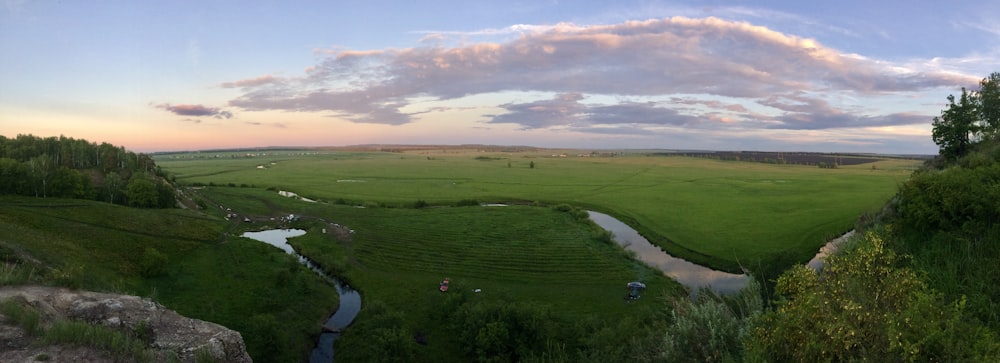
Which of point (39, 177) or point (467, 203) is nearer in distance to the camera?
point (39, 177)

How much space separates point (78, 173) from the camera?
77.6 m

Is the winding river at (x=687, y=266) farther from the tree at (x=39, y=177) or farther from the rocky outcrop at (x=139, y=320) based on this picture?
the tree at (x=39, y=177)

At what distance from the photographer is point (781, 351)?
1062cm

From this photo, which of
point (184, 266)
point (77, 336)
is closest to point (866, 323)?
point (77, 336)

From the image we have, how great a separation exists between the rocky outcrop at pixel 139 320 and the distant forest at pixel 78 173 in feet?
243

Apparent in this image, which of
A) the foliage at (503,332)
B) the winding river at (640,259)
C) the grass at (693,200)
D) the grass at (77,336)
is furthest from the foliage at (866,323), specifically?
the grass at (693,200)

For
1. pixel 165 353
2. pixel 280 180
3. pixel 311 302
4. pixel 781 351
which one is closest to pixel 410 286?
pixel 311 302

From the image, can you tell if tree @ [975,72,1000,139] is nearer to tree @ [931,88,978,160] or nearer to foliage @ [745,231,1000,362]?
tree @ [931,88,978,160]

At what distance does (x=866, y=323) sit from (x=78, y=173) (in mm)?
109129

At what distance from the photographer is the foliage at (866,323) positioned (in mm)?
8414

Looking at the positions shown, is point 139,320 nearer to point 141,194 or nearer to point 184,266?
point 184,266

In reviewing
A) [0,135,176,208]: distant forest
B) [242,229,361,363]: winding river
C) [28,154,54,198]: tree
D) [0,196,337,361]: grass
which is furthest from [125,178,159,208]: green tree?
[242,229,361,363]: winding river

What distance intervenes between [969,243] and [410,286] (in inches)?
1666

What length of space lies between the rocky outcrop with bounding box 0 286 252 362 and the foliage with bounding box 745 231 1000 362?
1892 cm
